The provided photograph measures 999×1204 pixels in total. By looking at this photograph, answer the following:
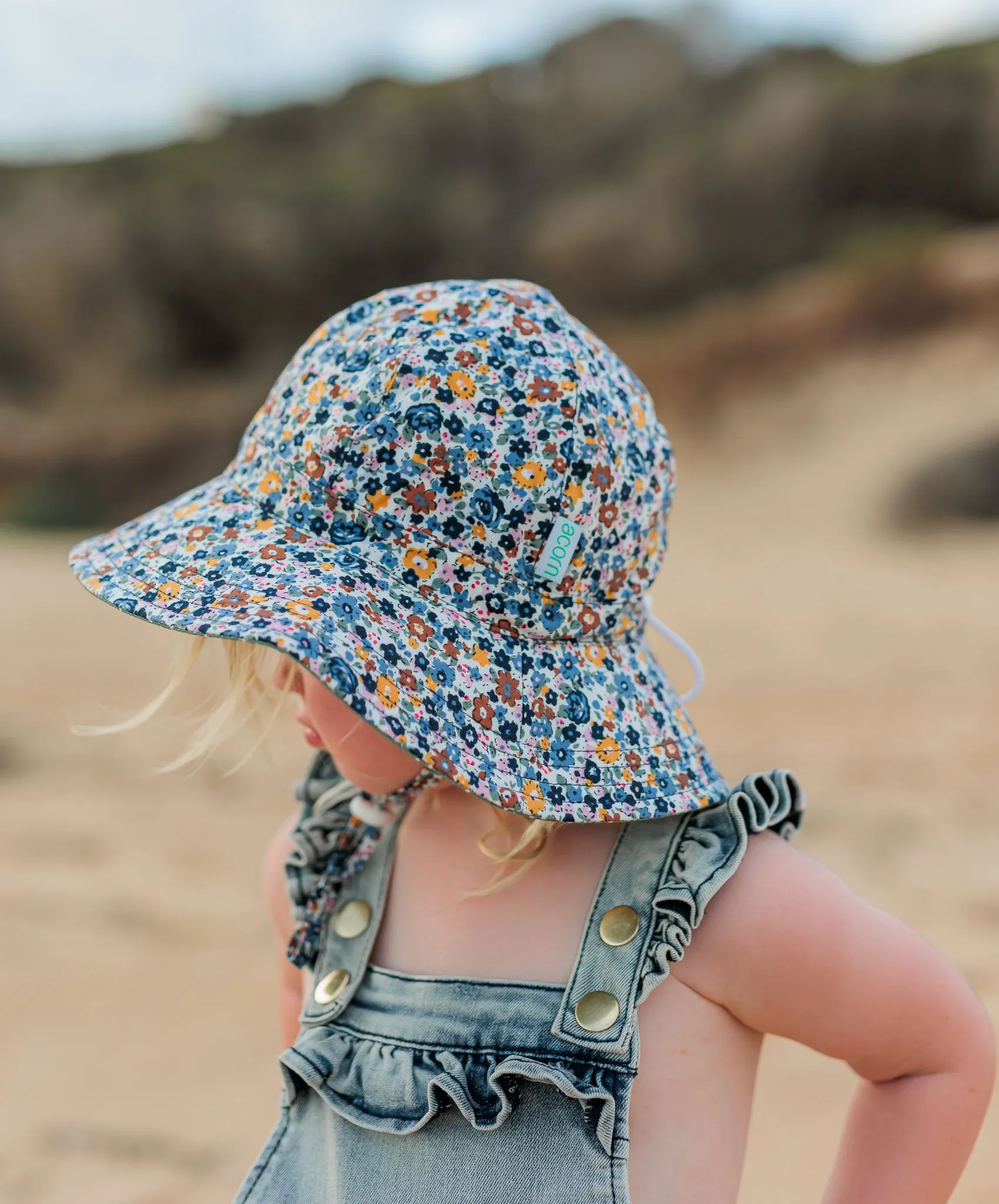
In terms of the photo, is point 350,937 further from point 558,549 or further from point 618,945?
point 558,549

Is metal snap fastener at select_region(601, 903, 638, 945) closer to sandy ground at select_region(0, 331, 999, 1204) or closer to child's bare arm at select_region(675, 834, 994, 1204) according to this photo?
child's bare arm at select_region(675, 834, 994, 1204)

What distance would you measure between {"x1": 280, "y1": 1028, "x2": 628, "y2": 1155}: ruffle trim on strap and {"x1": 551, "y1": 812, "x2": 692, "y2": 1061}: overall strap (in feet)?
0.10

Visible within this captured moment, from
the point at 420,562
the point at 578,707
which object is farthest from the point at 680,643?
the point at 420,562

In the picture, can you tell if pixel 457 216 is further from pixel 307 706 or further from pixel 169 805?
pixel 307 706

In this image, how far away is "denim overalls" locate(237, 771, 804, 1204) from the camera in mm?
886

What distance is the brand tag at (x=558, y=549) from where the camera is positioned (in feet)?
3.02

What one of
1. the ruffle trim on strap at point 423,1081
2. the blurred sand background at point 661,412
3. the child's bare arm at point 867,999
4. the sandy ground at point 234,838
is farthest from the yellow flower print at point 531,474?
the blurred sand background at point 661,412

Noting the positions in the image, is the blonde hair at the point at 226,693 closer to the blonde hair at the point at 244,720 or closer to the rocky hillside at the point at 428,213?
the blonde hair at the point at 244,720

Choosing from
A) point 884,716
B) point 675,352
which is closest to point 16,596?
point 884,716

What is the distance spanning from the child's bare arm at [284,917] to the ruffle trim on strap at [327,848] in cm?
3

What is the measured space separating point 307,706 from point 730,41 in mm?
16056

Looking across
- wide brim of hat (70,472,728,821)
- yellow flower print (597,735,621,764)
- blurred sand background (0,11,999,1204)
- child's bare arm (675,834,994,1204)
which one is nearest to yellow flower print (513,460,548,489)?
wide brim of hat (70,472,728,821)

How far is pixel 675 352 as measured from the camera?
10922mm

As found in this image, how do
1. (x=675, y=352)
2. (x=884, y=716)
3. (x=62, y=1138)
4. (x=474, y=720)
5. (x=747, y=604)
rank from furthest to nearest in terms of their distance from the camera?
(x=675, y=352) → (x=747, y=604) → (x=884, y=716) → (x=62, y=1138) → (x=474, y=720)
